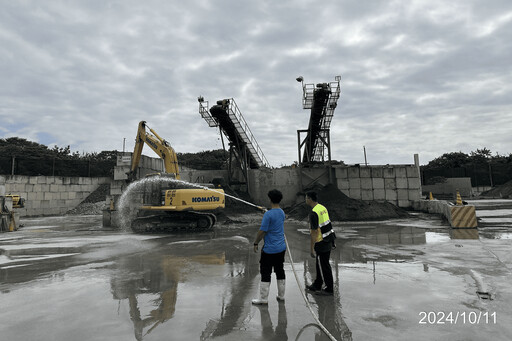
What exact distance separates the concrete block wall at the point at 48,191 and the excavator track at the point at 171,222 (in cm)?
1565

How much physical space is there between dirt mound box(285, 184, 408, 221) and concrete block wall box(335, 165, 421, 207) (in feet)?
6.35

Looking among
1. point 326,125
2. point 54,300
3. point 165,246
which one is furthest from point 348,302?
point 326,125

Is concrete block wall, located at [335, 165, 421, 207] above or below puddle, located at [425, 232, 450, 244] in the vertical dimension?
above

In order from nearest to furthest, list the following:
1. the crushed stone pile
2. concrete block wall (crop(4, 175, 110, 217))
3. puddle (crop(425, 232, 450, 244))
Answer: puddle (crop(425, 232, 450, 244))
concrete block wall (crop(4, 175, 110, 217))
the crushed stone pile

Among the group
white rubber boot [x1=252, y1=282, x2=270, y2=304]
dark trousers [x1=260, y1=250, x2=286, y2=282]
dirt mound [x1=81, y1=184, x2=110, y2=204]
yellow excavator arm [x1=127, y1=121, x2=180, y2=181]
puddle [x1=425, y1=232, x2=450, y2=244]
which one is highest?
yellow excavator arm [x1=127, y1=121, x2=180, y2=181]

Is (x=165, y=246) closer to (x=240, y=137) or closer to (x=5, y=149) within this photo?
(x=240, y=137)

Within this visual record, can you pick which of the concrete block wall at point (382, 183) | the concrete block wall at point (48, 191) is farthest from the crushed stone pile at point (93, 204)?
the concrete block wall at point (382, 183)

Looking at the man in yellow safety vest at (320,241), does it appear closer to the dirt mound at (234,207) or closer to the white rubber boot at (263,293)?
the white rubber boot at (263,293)

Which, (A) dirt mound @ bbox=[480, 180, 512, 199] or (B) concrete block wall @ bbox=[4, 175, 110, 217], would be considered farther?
(A) dirt mound @ bbox=[480, 180, 512, 199]

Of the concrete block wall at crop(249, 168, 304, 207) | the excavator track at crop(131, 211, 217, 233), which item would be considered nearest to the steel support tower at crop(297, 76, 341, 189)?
the concrete block wall at crop(249, 168, 304, 207)

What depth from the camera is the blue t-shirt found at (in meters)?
4.10

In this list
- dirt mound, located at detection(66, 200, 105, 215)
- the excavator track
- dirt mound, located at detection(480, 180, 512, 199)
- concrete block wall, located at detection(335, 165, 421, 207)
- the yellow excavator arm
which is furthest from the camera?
dirt mound, located at detection(480, 180, 512, 199)

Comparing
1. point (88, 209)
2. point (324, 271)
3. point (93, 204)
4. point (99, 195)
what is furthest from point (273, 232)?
point (99, 195)

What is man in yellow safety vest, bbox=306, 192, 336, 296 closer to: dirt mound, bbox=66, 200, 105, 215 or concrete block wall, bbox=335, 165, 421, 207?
concrete block wall, bbox=335, 165, 421, 207
